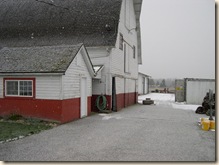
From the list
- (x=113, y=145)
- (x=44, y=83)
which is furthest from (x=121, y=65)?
(x=113, y=145)

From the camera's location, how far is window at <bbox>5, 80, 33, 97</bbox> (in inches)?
511

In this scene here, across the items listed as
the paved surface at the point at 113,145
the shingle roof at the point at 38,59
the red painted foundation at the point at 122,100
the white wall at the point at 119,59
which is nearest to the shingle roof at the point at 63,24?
the white wall at the point at 119,59

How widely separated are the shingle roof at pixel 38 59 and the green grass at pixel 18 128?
2.60m

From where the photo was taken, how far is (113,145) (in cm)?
828

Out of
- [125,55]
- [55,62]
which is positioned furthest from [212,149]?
[125,55]

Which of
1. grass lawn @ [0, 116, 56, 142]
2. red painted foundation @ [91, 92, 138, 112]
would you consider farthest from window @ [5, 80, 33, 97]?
red painted foundation @ [91, 92, 138, 112]

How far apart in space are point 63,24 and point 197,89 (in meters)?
15.6

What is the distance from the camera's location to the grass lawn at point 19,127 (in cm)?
939

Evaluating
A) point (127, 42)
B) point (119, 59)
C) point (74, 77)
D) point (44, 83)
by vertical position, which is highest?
point (127, 42)

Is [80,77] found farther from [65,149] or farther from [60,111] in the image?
[65,149]

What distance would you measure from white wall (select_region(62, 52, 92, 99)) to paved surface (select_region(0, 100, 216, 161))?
2094mm

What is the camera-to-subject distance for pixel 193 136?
10039 millimetres

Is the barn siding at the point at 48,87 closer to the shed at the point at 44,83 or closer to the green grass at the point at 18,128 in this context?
the shed at the point at 44,83

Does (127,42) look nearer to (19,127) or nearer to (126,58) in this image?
(126,58)
